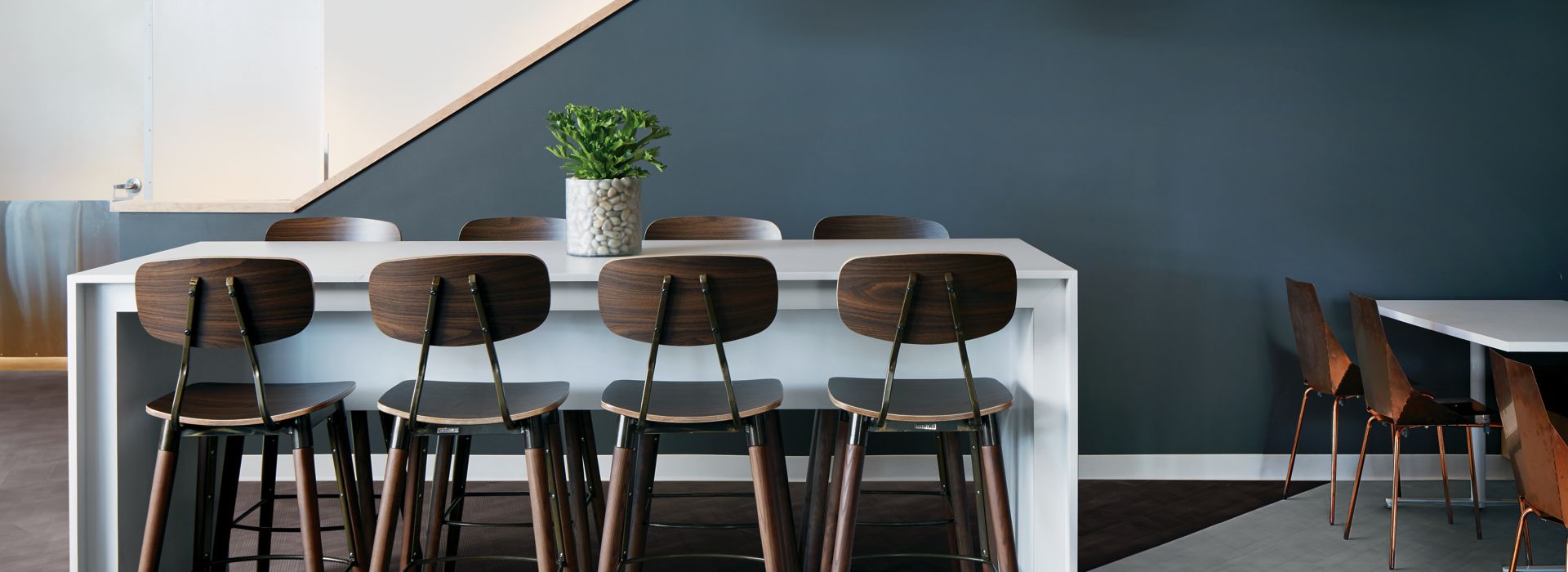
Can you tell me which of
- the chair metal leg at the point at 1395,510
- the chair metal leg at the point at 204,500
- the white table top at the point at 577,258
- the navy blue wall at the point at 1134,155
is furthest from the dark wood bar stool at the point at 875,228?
the chair metal leg at the point at 204,500

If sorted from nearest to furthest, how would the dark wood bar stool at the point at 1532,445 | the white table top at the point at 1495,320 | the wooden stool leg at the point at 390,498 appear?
1. the dark wood bar stool at the point at 1532,445
2. the wooden stool leg at the point at 390,498
3. the white table top at the point at 1495,320

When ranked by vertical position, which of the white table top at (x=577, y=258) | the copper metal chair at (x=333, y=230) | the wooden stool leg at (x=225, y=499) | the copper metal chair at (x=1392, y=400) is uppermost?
the copper metal chair at (x=333, y=230)

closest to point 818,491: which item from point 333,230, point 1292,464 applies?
point 333,230

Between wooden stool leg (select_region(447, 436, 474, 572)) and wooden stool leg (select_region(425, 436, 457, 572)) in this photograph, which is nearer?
wooden stool leg (select_region(425, 436, 457, 572))

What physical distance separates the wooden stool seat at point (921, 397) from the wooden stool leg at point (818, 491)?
0.19 meters

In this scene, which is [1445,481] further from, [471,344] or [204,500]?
[204,500]

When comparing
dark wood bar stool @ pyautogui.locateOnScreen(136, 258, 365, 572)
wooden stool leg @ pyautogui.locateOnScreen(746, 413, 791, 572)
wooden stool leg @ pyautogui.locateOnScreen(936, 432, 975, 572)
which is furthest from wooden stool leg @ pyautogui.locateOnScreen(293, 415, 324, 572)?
wooden stool leg @ pyautogui.locateOnScreen(936, 432, 975, 572)

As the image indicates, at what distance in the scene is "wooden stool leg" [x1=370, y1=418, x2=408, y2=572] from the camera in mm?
2273

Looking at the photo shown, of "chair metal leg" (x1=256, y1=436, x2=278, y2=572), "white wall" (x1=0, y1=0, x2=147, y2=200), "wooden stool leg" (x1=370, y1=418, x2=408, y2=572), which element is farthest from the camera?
"white wall" (x1=0, y1=0, x2=147, y2=200)

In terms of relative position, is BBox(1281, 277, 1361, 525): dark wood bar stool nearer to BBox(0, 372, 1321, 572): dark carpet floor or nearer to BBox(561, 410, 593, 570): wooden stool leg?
BBox(0, 372, 1321, 572): dark carpet floor

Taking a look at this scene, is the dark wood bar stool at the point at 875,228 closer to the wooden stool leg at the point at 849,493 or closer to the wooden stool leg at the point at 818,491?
the wooden stool leg at the point at 818,491

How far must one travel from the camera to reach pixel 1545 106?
382 cm

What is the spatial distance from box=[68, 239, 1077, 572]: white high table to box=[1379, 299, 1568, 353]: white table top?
143cm

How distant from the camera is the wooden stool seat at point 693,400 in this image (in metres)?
2.22
